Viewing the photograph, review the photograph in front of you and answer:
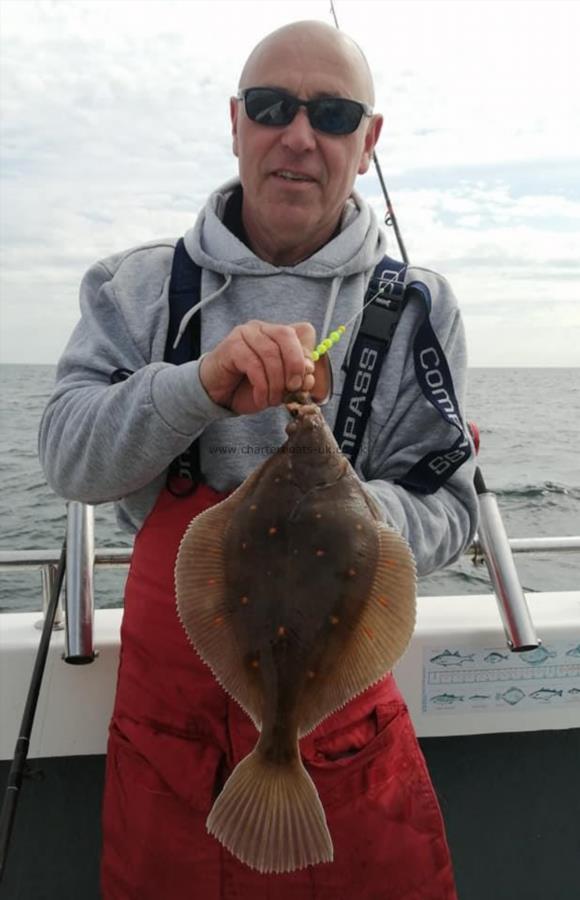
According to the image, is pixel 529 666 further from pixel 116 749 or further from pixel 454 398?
pixel 116 749

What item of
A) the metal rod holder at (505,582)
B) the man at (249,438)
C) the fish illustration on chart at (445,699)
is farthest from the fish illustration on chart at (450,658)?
the man at (249,438)

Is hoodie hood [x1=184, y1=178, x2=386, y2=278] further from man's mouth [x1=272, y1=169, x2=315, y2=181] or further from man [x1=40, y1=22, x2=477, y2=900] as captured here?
man's mouth [x1=272, y1=169, x2=315, y2=181]

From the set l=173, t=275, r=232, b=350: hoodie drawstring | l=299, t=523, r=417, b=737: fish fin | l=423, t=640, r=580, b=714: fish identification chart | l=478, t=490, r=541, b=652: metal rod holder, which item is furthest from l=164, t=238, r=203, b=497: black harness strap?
l=423, t=640, r=580, b=714: fish identification chart

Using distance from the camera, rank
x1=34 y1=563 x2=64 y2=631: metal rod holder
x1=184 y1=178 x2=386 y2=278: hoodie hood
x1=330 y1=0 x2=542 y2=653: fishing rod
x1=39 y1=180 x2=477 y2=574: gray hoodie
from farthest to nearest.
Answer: x1=34 y1=563 x2=64 y2=631: metal rod holder
x1=330 y1=0 x2=542 y2=653: fishing rod
x1=184 y1=178 x2=386 y2=278: hoodie hood
x1=39 y1=180 x2=477 y2=574: gray hoodie

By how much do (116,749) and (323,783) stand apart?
1.78 ft

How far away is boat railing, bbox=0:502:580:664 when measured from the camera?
2436 millimetres

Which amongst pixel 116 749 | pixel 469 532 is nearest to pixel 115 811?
pixel 116 749

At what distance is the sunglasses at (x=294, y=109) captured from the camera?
2.15 metres

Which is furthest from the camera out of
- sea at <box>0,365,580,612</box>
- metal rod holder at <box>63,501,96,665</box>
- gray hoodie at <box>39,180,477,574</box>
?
sea at <box>0,365,580,612</box>

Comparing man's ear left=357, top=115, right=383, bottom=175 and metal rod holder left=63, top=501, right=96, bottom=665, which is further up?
man's ear left=357, top=115, right=383, bottom=175

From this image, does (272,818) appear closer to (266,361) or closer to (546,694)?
(266,361)

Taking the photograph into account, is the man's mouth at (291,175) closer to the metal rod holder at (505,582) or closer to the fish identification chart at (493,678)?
the metal rod holder at (505,582)

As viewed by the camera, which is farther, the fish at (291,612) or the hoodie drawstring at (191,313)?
the hoodie drawstring at (191,313)

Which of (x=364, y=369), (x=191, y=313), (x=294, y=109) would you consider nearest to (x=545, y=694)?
(x=364, y=369)
